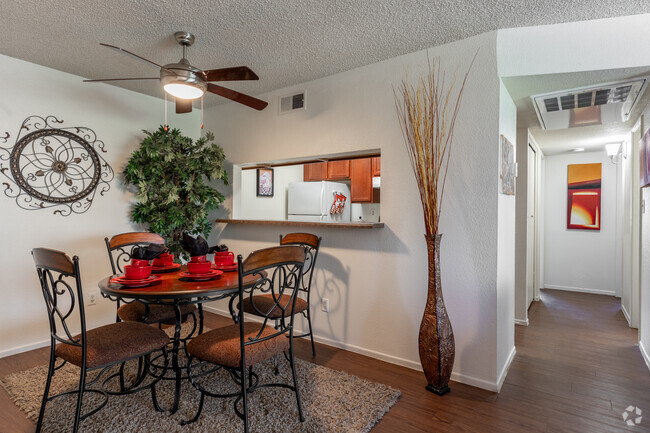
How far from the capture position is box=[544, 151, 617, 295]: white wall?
525 centimetres

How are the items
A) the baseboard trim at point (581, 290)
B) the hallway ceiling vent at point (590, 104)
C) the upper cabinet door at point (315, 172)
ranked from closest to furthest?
the hallway ceiling vent at point (590, 104), the upper cabinet door at point (315, 172), the baseboard trim at point (581, 290)

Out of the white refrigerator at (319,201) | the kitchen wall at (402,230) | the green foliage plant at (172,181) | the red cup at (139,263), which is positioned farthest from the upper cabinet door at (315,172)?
the red cup at (139,263)

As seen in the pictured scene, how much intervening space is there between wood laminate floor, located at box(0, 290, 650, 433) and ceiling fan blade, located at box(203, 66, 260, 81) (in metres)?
2.12

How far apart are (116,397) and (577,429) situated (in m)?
2.69

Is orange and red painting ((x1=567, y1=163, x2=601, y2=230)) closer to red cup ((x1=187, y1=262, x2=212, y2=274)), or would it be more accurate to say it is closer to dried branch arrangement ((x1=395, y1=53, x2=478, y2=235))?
dried branch arrangement ((x1=395, y1=53, x2=478, y2=235))

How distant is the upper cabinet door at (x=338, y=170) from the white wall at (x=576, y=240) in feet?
11.1

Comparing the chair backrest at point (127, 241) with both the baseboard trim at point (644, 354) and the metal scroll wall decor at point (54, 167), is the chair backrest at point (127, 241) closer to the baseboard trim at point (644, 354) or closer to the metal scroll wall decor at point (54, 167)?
the metal scroll wall decor at point (54, 167)

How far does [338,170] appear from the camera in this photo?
4980 mm

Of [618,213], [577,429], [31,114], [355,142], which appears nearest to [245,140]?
[355,142]

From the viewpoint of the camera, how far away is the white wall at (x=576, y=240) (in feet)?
17.2

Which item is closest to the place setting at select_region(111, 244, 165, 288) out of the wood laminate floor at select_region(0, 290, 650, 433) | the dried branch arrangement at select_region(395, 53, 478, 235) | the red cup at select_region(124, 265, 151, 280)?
the red cup at select_region(124, 265, 151, 280)

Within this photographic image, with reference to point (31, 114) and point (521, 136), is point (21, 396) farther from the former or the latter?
point (521, 136)

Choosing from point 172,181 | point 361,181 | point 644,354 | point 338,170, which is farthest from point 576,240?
point 172,181

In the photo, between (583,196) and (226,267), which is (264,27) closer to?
(226,267)
